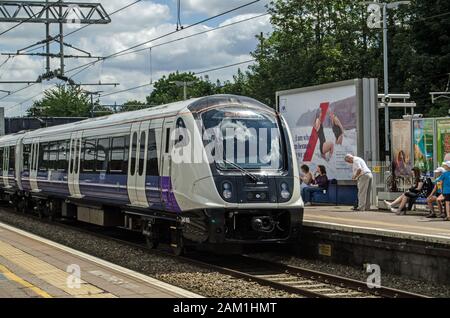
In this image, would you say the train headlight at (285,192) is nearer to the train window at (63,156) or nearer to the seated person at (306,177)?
the seated person at (306,177)

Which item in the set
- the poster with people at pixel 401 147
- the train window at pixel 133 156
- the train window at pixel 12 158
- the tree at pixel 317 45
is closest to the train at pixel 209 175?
the train window at pixel 133 156

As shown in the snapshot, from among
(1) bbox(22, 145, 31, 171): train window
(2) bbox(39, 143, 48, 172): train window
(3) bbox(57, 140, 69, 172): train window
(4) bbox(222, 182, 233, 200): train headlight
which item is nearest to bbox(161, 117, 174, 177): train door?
(4) bbox(222, 182, 233, 200): train headlight

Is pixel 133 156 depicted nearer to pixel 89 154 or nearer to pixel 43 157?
pixel 89 154

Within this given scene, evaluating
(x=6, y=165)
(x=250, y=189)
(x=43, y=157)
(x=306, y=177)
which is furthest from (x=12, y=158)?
(x=250, y=189)

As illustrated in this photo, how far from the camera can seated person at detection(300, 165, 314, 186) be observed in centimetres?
1970

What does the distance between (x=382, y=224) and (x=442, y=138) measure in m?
3.93

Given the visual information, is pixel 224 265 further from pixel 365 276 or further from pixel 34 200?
pixel 34 200

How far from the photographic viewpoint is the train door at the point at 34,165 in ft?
76.9

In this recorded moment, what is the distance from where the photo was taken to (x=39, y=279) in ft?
33.1

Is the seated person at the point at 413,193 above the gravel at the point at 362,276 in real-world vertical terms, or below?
above

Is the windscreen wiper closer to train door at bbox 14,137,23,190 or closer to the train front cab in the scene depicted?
the train front cab

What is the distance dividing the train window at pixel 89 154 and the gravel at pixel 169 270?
5.91ft

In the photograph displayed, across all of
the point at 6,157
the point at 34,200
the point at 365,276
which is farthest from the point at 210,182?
the point at 6,157
